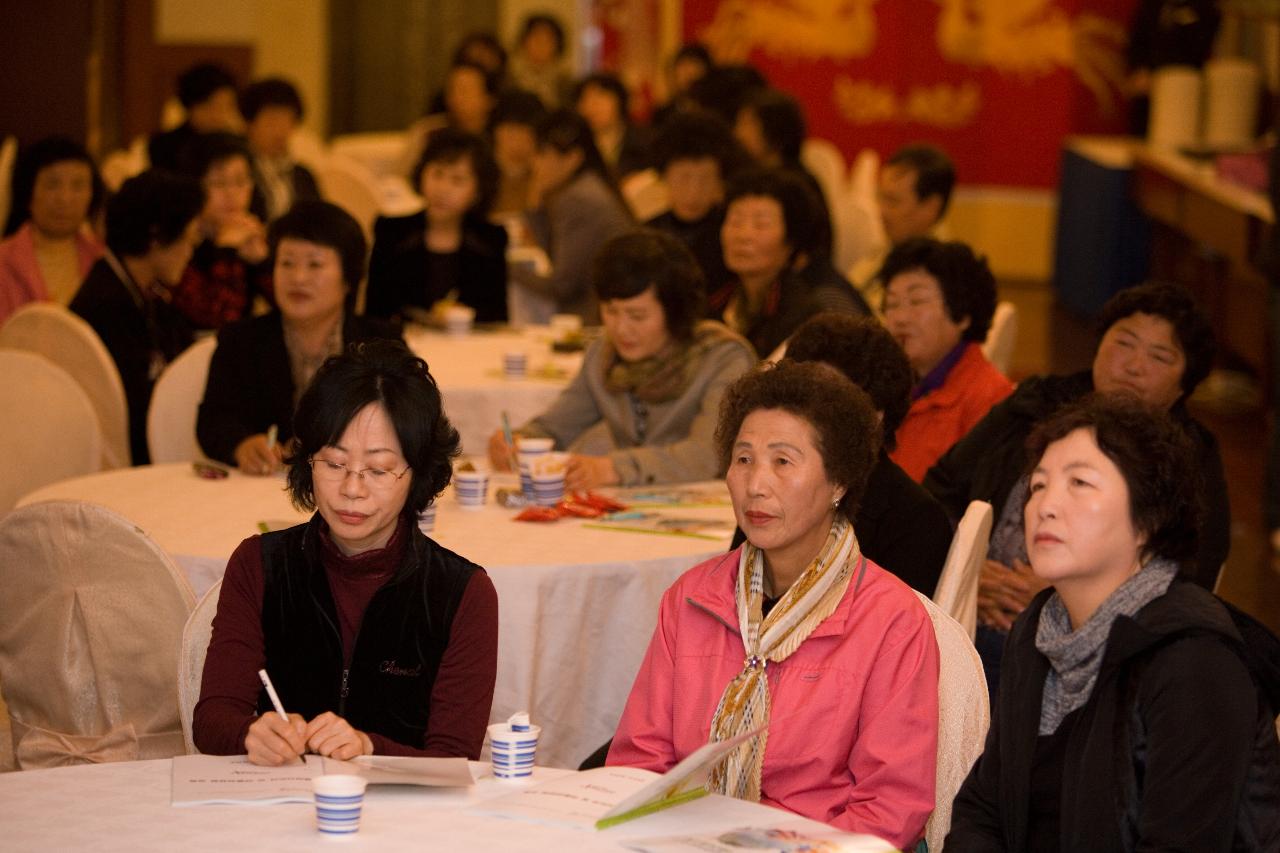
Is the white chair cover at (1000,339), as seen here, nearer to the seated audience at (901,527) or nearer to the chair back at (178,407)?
the seated audience at (901,527)

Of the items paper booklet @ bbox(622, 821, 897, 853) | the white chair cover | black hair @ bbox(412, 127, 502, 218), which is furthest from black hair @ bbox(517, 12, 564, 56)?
paper booklet @ bbox(622, 821, 897, 853)

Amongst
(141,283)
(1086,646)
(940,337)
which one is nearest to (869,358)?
(940,337)

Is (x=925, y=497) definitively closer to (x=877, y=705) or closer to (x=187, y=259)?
(x=877, y=705)

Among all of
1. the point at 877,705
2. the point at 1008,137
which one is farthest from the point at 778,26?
the point at 877,705

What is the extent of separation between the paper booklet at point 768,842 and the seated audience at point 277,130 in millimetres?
6948

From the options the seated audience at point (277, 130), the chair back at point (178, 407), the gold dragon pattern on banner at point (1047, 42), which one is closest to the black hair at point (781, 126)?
the seated audience at point (277, 130)

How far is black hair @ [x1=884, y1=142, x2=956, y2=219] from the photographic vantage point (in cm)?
693

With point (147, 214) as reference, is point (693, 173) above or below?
above

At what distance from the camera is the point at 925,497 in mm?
3545

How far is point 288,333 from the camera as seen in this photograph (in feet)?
15.8

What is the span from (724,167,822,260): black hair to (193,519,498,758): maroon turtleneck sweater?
2909 millimetres

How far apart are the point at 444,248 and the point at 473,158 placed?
0.33 meters

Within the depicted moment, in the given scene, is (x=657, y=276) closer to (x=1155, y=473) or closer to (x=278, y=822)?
(x=1155, y=473)

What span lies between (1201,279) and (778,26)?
14.5 ft
